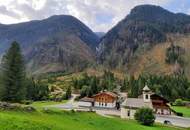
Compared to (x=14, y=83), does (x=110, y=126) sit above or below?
below

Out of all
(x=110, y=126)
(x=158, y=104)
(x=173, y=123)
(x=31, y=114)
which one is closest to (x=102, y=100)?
(x=158, y=104)

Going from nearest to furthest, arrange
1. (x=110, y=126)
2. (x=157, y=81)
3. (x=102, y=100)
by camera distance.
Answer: (x=110, y=126) < (x=102, y=100) < (x=157, y=81)

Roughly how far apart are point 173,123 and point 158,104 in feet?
100

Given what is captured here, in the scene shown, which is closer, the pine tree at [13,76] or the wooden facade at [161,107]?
the pine tree at [13,76]

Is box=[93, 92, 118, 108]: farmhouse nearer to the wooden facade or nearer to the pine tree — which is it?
the wooden facade

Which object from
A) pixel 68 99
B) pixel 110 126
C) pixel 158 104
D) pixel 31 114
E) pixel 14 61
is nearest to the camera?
pixel 31 114

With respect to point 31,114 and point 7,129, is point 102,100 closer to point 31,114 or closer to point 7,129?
point 31,114

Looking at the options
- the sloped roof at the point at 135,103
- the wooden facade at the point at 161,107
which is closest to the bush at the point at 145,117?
the sloped roof at the point at 135,103

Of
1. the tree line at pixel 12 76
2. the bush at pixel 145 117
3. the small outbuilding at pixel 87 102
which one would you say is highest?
the tree line at pixel 12 76

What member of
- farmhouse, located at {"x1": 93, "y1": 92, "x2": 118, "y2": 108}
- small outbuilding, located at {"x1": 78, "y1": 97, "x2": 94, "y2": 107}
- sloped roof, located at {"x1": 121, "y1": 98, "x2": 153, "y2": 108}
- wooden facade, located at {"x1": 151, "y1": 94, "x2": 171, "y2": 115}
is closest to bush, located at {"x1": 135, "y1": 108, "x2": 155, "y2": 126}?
sloped roof, located at {"x1": 121, "y1": 98, "x2": 153, "y2": 108}

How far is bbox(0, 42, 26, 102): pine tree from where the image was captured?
80.2 metres

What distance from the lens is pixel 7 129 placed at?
30.0 meters

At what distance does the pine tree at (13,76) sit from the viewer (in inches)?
3157

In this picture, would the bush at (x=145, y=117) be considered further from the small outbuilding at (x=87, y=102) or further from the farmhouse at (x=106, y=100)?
the small outbuilding at (x=87, y=102)
